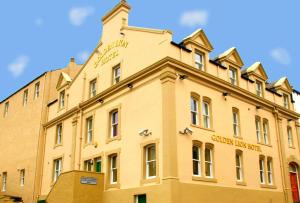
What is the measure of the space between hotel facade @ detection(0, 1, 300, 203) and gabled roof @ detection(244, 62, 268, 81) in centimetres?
9

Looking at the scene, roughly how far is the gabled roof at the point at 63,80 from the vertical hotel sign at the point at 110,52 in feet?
15.1

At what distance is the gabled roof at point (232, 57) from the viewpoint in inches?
1096

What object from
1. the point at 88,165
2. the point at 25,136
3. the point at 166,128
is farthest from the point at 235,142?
the point at 25,136

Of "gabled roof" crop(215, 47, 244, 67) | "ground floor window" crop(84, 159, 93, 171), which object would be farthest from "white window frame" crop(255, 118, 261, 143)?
"ground floor window" crop(84, 159, 93, 171)

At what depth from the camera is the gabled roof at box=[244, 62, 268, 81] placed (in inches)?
1203

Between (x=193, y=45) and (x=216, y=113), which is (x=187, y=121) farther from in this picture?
(x=193, y=45)

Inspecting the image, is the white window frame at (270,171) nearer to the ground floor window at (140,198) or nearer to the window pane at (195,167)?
the window pane at (195,167)

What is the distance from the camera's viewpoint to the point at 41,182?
33125mm

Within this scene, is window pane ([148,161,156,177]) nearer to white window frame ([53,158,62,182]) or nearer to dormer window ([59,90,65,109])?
white window frame ([53,158,62,182])

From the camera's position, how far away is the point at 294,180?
31281mm

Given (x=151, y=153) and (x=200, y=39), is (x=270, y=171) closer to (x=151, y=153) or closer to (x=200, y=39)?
(x=151, y=153)

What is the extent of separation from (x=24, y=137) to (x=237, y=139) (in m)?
22.3

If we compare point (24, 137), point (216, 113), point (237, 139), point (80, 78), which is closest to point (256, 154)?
point (237, 139)

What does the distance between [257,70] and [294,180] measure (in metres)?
9.92
